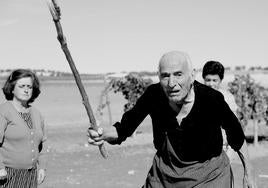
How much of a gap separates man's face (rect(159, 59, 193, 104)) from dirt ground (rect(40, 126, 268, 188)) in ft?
→ 17.8

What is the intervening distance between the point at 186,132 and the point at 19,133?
1726mm

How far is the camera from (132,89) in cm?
1673

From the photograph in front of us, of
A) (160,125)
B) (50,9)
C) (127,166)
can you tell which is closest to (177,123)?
(160,125)

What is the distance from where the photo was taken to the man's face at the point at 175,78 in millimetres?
3400

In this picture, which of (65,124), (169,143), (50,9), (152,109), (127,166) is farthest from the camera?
(65,124)

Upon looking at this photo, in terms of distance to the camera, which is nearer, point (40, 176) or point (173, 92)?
point (173, 92)

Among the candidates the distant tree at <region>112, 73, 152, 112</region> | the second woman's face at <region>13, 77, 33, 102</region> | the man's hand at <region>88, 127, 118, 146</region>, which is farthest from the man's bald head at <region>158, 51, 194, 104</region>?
the distant tree at <region>112, 73, 152, 112</region>

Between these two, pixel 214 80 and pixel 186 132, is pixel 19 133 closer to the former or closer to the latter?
pixel 186 132

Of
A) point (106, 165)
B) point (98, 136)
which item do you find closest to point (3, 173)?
point (98, 136)

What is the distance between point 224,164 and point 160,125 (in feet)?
1.73

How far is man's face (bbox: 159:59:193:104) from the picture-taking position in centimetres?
340

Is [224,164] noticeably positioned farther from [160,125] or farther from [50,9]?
[50,9]

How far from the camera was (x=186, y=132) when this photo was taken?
11.5ft

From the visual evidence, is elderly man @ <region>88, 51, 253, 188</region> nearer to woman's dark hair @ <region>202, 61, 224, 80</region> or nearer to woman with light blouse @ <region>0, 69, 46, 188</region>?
woman with light blouse @ <region>0, 69, 46, 188</region>
